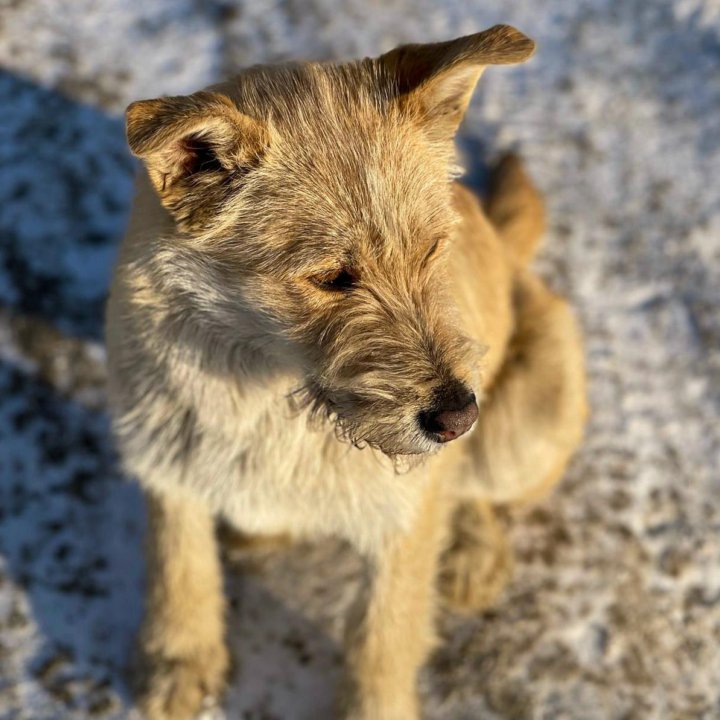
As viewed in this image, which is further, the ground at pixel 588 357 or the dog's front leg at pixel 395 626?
the ground at pixel 588 357

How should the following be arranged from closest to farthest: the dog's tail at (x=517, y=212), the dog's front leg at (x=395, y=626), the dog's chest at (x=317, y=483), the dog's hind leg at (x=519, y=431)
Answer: the dog's chest at (x=317, y=483), the dog's front leg at (x=395, y=626), the dog's hind leg at (x=519, y=431), the dog's tail at (x=517, y=212)

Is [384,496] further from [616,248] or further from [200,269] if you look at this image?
[616,248]

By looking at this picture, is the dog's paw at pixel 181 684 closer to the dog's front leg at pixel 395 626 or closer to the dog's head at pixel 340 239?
the dog's front leg at pixel 395 626

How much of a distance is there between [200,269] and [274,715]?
6.71 feet

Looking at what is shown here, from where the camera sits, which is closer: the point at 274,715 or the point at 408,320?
the point at 408,320

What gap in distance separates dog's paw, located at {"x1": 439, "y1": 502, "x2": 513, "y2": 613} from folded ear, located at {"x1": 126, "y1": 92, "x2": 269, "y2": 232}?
2.21 m

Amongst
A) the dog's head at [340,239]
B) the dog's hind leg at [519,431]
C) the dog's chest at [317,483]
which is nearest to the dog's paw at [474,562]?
the dog's hind leg at [519,431]

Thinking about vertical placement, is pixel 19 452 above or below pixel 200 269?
below

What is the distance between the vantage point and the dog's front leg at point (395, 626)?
125 inches

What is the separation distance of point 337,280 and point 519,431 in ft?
5.20

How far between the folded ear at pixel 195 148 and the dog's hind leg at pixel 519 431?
177 cm

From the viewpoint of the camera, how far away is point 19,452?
3855mm

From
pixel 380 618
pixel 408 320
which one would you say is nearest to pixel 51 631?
pixel 380 618

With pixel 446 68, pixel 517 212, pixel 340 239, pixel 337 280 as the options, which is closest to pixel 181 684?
pixel 337 280
